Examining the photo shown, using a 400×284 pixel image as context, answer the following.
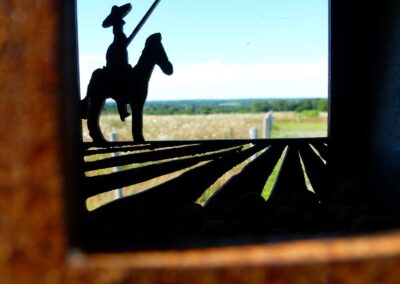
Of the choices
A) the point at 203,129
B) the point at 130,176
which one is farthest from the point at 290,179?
the point at 203,129

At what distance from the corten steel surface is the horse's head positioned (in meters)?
1.83

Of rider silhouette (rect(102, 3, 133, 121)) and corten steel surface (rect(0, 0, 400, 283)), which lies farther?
rider silhouette (rect(102, 3, 133, 121))

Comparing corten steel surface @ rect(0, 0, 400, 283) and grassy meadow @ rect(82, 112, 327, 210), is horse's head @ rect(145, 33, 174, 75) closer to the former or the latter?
corten steel surface @ rect(0, 0, 400, 283)

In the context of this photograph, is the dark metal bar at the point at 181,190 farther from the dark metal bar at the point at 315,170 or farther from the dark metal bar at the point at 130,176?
the dark metal bar at the point at 315,170

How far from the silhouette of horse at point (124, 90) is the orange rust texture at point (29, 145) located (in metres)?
1.77

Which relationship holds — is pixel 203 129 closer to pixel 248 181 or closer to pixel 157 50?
pixel 157 50

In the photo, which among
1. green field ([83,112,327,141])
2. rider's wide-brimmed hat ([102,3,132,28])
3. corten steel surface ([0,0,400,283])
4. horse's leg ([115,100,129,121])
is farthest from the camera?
green field ([83,112,327,141])

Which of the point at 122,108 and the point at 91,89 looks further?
the point at 122,108

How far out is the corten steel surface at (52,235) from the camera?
302 mm

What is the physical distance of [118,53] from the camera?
2.08 metres

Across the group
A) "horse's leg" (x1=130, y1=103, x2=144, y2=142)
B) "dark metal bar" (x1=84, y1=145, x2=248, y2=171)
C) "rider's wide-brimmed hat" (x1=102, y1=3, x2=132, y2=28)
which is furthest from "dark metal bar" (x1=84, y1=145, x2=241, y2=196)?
"rider's wide-brimmed hat" (x1=102, y1=3, x2=132, y2=28)

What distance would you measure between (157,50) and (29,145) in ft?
6.30

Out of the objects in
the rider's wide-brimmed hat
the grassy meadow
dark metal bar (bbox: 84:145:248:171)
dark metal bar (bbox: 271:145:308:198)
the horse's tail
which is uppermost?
the rider's wide-brimmed hat

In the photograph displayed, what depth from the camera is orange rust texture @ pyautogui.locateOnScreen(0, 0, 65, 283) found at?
317 millimetres
